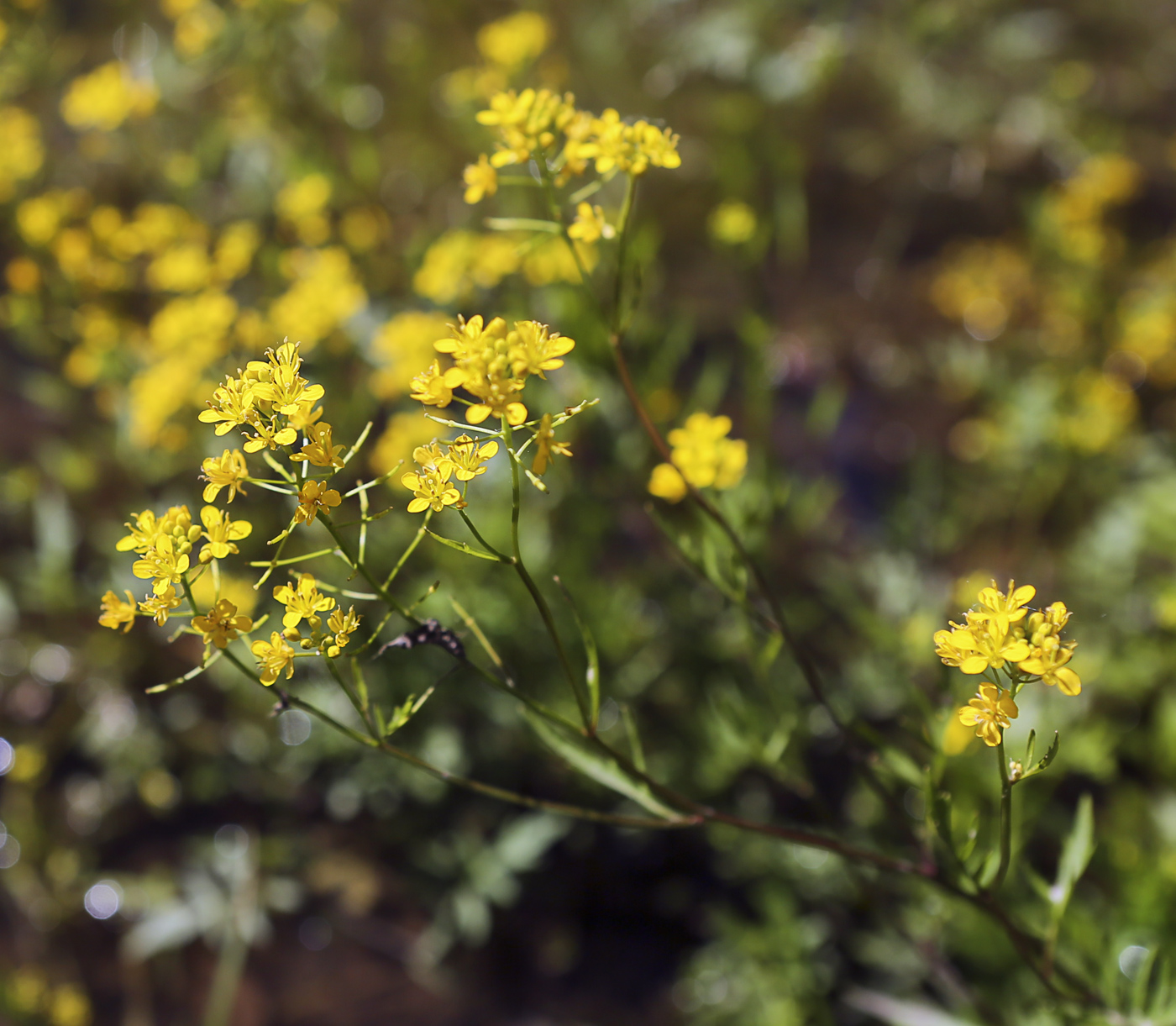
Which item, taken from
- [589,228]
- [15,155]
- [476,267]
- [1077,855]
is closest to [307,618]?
[589,228]

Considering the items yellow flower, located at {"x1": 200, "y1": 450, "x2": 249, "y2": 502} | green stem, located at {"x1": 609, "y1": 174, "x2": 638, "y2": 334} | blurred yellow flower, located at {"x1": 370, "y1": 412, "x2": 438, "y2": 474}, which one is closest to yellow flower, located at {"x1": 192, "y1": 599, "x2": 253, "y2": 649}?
yellow flower, located at {"x1": 200, "y1": 450, "x2": 249, "y2": 502}

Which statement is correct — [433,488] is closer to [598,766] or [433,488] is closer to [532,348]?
[532,348]

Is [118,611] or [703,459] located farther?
[703,459]

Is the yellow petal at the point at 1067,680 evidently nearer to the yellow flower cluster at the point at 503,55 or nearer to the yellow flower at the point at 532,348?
the yellow flower at the point at 532,348

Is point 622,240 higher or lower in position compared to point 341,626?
higher

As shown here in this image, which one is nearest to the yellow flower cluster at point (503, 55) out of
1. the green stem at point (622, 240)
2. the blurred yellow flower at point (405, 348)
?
the blurred yellow flower at point (405, 348)

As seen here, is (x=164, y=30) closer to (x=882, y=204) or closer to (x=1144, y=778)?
(x=882, y=204)

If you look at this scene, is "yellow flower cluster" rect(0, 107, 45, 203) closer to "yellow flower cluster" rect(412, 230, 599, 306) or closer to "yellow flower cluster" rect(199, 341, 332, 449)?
"yellow flower cluster" rect(412, 230, 599, 306)

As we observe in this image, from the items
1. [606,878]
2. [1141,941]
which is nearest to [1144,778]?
[1141,941]

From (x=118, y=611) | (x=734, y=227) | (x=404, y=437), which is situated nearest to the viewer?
(x=118, y=611)
